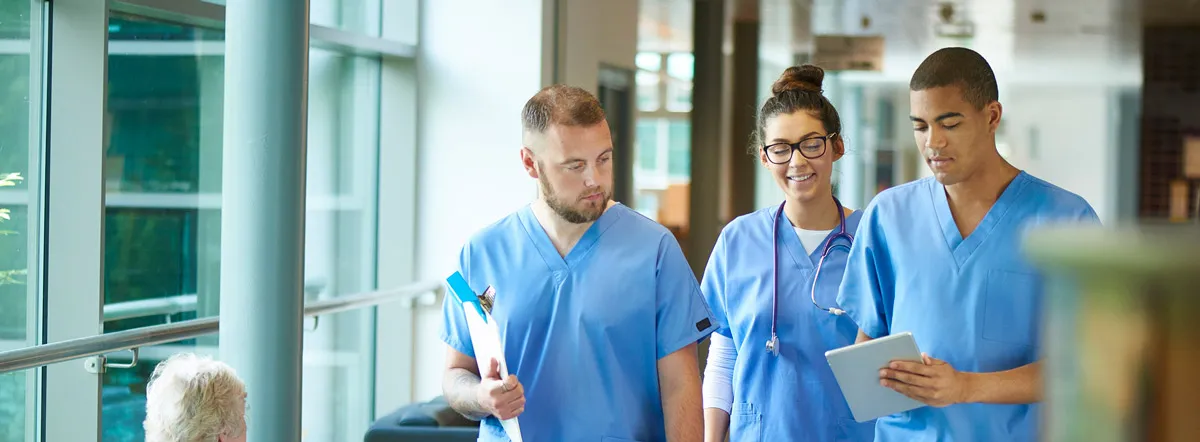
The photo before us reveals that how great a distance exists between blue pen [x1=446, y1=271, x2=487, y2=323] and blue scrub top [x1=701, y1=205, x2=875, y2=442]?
70cm

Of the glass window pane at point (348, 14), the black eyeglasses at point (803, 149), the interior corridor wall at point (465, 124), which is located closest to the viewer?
the black eyeglasses at point (803, 149)

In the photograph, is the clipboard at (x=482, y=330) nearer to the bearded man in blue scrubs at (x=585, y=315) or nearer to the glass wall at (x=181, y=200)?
the bearded man in blue scrubs at (x=585, y=315)

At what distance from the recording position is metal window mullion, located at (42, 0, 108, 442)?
3141 mm

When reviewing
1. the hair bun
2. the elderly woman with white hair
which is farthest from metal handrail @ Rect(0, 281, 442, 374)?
the hair bun

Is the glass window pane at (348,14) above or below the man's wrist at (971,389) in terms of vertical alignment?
above

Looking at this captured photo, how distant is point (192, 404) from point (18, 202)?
1.38 m

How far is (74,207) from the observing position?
3.23m

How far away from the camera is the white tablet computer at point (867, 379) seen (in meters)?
2.11

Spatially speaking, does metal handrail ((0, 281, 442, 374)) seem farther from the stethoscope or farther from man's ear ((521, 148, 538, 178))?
the stethoscope

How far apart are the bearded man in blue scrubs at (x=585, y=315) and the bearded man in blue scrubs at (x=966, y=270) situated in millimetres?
397

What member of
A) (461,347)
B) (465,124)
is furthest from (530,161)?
(465,124)

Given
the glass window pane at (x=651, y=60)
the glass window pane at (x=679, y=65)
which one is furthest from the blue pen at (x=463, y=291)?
the glass window pane at (x=679, y=65)

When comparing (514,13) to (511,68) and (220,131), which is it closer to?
(511,68)

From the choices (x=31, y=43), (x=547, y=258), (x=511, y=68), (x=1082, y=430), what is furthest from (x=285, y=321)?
(x=511, y=68)
